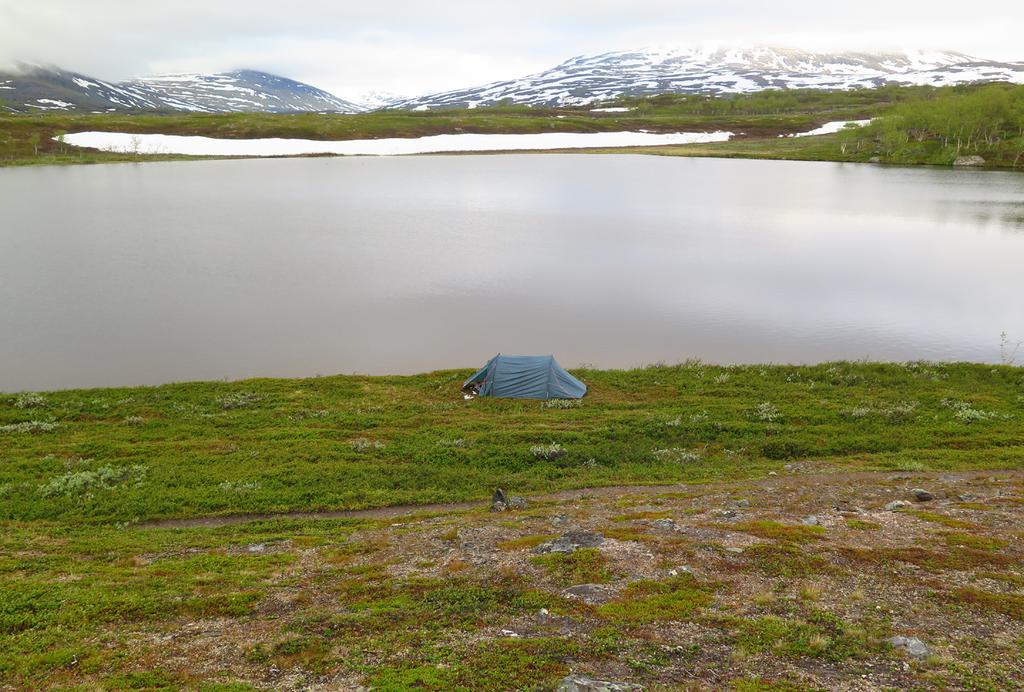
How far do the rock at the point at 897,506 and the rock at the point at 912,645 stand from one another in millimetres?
6972

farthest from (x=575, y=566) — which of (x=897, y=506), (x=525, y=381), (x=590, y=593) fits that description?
(x=525, y=381)

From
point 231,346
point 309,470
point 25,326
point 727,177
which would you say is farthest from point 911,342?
point 727,177

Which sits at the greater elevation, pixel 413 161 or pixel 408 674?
pixel 413 161

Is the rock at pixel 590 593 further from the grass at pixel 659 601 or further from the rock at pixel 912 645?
the rock at pixel 912 645

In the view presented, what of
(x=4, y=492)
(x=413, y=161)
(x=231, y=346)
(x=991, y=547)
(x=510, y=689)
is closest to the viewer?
(x=510, y=689)

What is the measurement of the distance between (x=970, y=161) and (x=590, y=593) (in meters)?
140

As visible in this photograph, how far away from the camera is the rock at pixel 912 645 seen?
9.91 meters

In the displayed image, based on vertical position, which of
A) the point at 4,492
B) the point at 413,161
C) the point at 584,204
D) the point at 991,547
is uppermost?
the point at 413,161

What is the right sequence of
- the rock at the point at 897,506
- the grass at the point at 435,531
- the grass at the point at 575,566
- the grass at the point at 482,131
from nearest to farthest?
the grass at the point at 435,531 < the grass at the point at 575,566 < the rock at the point at 897,506 < the grass at the point at 482,131

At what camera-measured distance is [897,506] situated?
16500 mm

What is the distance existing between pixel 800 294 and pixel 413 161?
115725mm

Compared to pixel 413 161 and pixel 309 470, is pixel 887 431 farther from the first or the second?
pixel 413 161

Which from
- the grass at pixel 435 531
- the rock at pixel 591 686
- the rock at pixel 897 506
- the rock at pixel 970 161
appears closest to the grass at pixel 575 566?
the grass at pixel 435 531

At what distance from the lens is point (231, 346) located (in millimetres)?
34062
